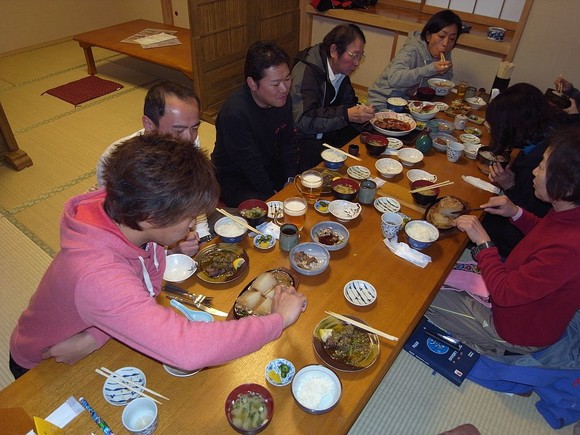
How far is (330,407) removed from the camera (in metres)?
1.16

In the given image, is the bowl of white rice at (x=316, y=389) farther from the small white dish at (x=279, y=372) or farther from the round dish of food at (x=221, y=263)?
the round dish of food at (x=221, y=263)

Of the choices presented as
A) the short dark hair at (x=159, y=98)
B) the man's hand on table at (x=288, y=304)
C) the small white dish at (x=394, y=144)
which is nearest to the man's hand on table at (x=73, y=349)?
the man's hand on table at (x=288, y=304)

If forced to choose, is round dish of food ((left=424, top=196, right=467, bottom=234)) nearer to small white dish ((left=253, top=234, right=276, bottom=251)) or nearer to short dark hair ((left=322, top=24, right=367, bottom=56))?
small white dish ((left=253, top=234, right=276, bottom=251))

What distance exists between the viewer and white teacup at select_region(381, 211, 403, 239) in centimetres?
176

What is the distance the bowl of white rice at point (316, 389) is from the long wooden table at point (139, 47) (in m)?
4.08

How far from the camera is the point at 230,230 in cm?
178

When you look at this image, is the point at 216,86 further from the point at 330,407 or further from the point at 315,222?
the point at 330,407

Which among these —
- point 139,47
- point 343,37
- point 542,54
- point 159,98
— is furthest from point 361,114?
point 139,47

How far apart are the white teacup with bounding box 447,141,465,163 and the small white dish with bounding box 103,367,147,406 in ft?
6.83

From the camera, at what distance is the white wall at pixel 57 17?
5805mm

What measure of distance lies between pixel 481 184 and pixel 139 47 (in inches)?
185

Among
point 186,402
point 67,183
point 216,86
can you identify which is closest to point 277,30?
point 216,86

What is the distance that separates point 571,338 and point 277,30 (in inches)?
184

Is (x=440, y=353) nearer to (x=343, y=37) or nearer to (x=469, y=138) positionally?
(x=469, y=138)
